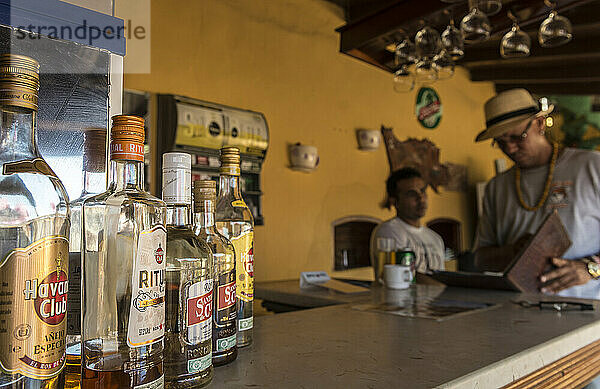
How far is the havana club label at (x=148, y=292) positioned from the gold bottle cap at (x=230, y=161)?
264 mm

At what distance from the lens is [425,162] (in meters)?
5.46

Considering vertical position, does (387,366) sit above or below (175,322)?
below

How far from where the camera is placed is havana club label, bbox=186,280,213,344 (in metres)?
0.71

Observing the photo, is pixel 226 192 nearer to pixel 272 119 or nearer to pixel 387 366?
pixel 387 366

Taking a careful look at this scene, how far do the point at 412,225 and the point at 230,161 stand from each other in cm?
291

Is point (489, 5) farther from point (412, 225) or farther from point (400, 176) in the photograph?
point (412, 225)

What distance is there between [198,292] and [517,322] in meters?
0.96

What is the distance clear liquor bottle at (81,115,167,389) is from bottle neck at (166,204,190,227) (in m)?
0.10

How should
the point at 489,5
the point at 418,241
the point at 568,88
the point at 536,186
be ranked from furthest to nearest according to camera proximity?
1. the point at 568,88
2. the point at 418,241
3. the point at 536,186
4. the point at 489,5

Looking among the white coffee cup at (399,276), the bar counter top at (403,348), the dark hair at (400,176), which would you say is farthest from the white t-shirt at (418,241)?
the bar counter top at (403,348)

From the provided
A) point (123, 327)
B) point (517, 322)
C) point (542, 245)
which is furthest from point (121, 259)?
point (542, 245)

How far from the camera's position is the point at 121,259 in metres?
0.59

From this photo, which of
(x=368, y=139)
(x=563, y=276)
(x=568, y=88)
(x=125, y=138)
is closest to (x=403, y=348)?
(x=125, y=138)

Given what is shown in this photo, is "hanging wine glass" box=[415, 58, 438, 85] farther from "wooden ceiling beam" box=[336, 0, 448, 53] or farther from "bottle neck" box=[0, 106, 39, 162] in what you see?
"bottle neck" box=[0, 106, 39, 162]
